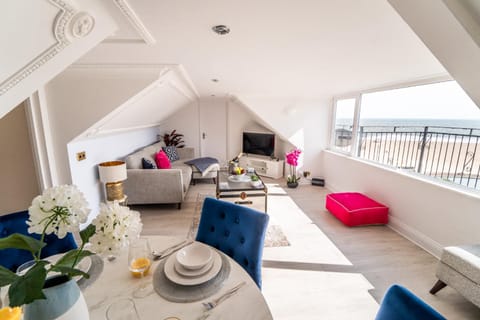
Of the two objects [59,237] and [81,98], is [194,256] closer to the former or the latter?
[59,237]

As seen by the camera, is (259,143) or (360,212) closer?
(360,212)

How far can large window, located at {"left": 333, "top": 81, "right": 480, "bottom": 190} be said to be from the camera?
2.32 meters

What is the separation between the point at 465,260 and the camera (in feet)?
5.23

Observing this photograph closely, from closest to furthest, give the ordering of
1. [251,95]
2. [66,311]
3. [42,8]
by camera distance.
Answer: [66,311], [42,8], [251,95]

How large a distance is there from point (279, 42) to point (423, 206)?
→ 8.18ft

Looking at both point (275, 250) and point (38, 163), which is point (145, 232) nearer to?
point (38, 163)

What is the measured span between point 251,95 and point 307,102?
1221 mm

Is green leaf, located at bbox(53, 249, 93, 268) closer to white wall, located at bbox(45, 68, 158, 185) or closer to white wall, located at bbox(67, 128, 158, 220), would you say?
white wall, located at bbox(45, 68, 158, 185)

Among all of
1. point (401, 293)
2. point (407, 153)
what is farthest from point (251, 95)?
point (401, 293)

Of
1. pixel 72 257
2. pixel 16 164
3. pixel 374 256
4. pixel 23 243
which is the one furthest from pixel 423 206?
pixel 16 164

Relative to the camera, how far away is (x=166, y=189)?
3236 mm

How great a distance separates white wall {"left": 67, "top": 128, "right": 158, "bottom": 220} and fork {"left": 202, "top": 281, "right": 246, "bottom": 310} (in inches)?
90.5

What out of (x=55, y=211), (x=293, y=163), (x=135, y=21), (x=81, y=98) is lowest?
(x=293, y=163)

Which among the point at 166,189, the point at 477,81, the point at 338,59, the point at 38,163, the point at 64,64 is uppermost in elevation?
the point at 338,59
